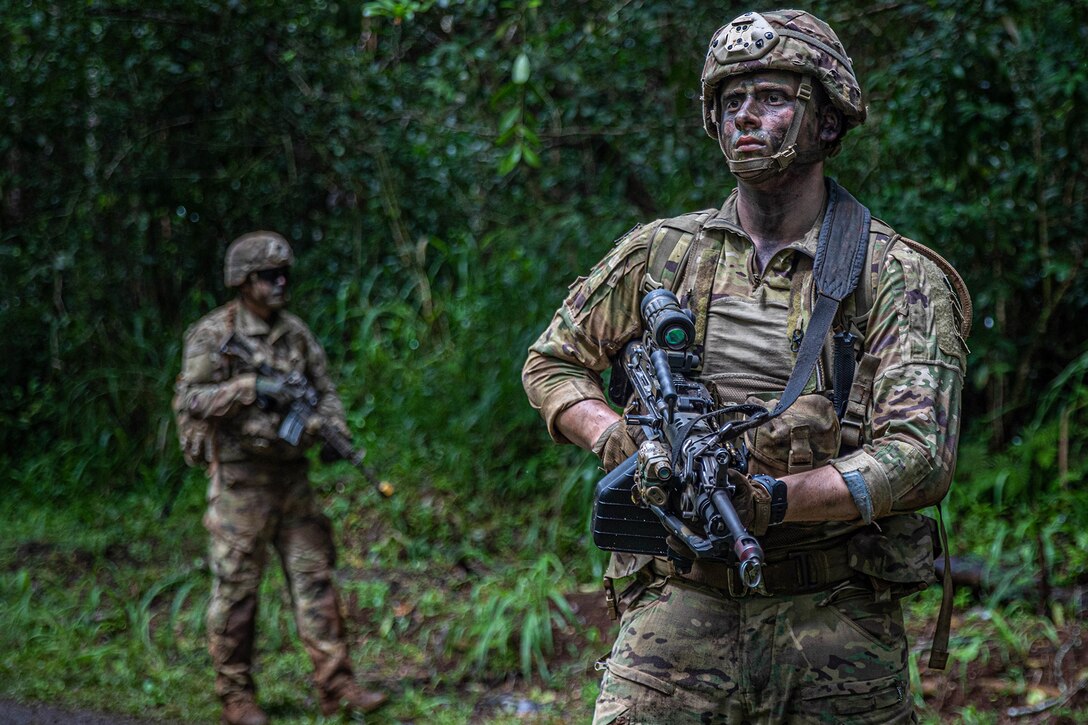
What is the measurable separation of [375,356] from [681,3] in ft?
11.1

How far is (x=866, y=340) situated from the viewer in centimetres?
274

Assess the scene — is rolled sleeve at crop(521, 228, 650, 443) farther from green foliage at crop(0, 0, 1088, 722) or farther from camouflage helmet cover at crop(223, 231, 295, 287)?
camouflage helmet cover at crop(223, 231, 295, 287)

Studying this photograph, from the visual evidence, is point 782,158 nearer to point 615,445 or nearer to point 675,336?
point 675,336

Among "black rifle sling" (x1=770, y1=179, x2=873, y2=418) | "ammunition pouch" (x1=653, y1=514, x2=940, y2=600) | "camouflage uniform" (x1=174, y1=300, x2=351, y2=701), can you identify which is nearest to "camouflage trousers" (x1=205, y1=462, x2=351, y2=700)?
"camouflage uniform" (x1=174, y1=300, x2=351, y2=701)

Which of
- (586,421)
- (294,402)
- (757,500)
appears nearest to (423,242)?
A: (294,402)

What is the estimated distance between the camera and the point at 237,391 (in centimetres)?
562

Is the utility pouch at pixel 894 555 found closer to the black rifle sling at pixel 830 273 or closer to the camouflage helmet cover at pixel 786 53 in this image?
the black rifle sling at pixel 830 273

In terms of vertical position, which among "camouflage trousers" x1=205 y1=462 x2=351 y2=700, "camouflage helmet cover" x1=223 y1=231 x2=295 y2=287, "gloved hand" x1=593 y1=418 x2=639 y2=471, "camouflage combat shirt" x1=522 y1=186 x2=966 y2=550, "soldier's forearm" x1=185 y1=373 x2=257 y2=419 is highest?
"camouflage helmet cover" x1=223 y1=231 x2=295 y2=287

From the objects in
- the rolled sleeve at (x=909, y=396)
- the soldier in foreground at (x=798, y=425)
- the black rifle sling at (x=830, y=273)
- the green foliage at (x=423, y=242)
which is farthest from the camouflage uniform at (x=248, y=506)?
the rolled sleeve at (x=909, y=396)

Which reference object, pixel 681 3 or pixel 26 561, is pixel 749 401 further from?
pixel 26 561

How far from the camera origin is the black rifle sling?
8.77ft

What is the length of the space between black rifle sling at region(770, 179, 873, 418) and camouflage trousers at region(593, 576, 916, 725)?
461 mm

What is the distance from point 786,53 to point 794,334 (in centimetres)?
62

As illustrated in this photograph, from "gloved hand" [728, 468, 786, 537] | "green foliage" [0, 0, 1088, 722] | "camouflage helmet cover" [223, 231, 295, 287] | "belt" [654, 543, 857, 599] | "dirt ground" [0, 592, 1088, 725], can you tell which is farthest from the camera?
"green foliage" [0, 0, 1088, 722]
